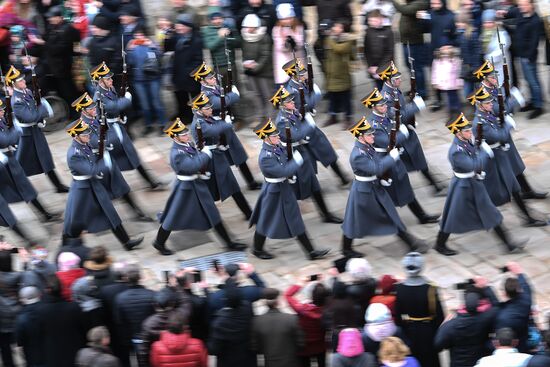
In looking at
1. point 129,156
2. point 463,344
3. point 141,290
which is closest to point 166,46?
point 129,156

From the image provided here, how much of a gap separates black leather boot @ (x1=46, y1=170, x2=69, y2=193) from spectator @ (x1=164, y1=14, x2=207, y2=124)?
75.5 inches

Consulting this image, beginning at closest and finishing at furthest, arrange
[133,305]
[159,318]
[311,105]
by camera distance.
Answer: [159,318] < [133,305] < [311,105]

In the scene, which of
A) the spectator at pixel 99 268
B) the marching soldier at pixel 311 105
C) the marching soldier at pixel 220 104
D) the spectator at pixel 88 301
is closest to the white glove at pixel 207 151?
the marching soldier at pixel 220 104

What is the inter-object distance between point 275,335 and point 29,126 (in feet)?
16.4

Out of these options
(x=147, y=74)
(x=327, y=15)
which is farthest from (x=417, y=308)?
(x=327, y=15)

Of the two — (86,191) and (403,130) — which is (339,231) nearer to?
(403,130)

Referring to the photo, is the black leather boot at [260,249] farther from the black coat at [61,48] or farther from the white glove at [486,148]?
the black coat at [61,48]

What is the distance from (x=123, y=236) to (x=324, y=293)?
360cm

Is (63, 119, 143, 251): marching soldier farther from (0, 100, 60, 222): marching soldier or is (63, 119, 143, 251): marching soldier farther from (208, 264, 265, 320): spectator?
(208, 264, 265, 320): spectator

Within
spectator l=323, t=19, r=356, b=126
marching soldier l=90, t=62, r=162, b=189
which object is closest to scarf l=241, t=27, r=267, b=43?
spectator l=323, t=19, r=356, b=126

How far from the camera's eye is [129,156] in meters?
12.9

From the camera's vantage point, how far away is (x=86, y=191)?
11688 millimetres

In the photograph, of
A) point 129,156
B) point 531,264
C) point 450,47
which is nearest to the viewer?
point 531,264

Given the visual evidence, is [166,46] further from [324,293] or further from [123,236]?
[324,293]
